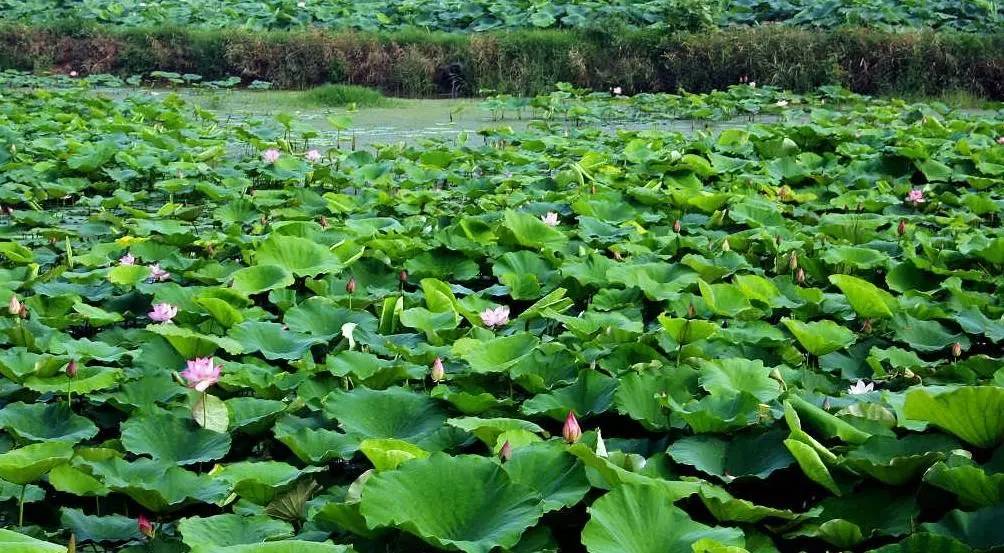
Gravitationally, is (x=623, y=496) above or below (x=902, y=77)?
above

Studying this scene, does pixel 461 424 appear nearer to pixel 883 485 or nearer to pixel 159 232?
pixel 883 485

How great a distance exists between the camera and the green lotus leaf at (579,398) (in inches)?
73.4

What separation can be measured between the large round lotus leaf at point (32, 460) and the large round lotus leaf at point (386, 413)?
0.44 metres

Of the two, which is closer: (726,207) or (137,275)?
(137,275)

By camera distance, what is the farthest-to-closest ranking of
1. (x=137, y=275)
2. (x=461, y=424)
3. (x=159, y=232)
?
(x=159, y=232)
(x=137, y=275)
(x=461, y=424)

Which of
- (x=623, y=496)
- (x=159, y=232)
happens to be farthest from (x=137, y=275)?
(x=623, y=496)

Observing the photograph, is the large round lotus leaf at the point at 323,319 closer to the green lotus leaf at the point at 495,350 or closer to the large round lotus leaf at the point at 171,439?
the green lotus leaf at the point at 495,350

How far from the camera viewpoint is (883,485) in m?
1.57

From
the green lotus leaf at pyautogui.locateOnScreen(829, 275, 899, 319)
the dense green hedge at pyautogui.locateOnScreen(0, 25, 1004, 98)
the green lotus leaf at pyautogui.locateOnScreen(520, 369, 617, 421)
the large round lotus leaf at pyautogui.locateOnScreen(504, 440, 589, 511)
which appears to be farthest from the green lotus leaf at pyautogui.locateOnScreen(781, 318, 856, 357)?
the dense green hedge at pyautogui.locateOnScreen(0, 25, 1004, 98)

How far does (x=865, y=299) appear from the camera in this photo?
242 cm

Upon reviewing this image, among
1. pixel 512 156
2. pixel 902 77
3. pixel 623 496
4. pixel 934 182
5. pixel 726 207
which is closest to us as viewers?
pixel 623 496

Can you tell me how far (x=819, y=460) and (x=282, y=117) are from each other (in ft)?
15.0

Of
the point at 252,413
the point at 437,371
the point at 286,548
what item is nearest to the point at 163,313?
the point at 252,413

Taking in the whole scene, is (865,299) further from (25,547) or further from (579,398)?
(25,547)
